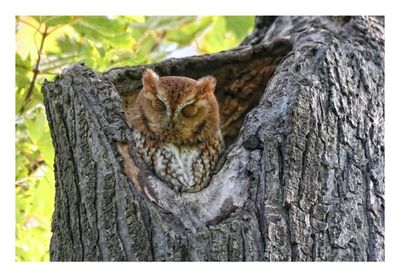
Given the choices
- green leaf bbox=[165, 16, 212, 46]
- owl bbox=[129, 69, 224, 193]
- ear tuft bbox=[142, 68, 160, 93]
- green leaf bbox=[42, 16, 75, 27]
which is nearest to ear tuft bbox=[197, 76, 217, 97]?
owl bbox=[129, 69, 224, 193]

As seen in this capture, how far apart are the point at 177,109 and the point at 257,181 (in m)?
0.57

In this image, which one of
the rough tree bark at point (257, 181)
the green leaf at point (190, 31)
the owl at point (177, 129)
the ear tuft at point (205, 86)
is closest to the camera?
the rough tree bark at point (257, 181)

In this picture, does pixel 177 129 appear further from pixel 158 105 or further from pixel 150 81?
pixel 150 81

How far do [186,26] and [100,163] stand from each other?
5.18ft

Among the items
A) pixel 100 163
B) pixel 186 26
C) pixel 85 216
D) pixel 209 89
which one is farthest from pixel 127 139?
pixel 186 26

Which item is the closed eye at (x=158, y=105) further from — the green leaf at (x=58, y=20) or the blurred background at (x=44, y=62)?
the green leaf at (x=58, y=20)

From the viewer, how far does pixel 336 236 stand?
269 centimetres

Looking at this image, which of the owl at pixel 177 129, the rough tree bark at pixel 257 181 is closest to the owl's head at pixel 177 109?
the owl at pixel 177 129

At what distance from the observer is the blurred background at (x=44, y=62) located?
3.29 metres

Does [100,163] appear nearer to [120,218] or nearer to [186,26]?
[120,218]

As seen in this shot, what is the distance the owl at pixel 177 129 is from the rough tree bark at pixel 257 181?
0.61 ft

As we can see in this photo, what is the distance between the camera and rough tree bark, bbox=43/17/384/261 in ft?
8.34

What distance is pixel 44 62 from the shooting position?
12.1ft

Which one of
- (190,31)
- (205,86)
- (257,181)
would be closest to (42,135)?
(205,86)
